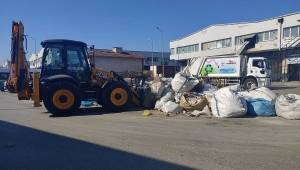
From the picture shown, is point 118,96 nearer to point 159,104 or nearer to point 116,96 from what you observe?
point 116,96

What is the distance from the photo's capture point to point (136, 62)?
1650 inches

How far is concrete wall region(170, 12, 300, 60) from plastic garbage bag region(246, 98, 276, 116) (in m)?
27.3

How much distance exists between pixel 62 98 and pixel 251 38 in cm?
3323

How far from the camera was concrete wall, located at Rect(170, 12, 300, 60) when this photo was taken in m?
32.5

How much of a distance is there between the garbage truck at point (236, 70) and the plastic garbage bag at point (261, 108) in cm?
958

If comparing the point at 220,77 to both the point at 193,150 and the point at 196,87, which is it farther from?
the point at 193,150

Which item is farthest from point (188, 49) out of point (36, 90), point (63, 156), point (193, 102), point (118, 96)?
point (63, 156)

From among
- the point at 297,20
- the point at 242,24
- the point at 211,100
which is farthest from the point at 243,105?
the point at 242,24

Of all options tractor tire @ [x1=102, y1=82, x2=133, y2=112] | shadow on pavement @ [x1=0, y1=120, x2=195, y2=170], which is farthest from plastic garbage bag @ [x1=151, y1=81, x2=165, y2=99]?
shadow on pavement @ [x1=0, y1=120, x2=195, y2=170]

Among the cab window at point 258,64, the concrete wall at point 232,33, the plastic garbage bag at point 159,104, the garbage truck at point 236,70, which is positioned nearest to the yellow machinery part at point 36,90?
the plastic garbage bag at point 159,104

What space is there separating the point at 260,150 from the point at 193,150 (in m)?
1.27

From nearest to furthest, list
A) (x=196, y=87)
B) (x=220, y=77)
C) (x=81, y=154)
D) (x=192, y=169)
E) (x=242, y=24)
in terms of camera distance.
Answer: (x=192, y=169) → (x=81, y=154) → (x=196, y=87) → (x=220, y=77) → (x=242, y=24)

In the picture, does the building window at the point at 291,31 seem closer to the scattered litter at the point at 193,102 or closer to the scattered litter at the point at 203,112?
the scattered litter at the point at 193,102

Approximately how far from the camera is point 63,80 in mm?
8914
